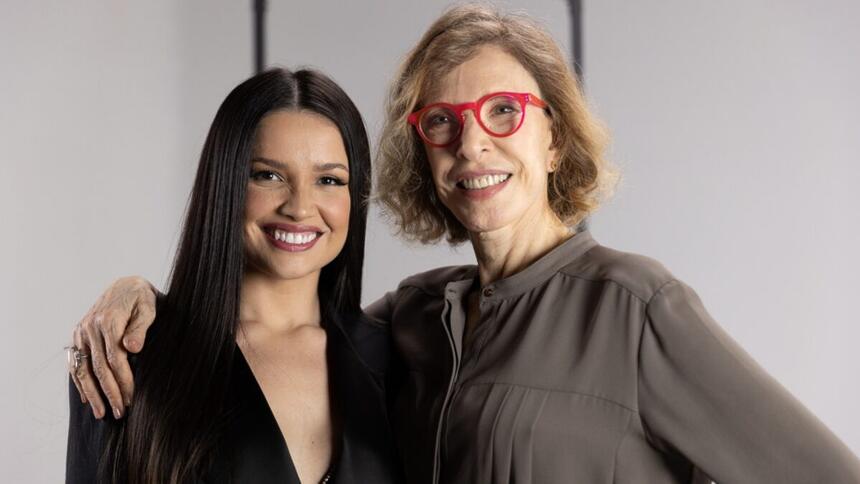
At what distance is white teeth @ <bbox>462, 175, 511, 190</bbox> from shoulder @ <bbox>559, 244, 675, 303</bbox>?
0.20 m

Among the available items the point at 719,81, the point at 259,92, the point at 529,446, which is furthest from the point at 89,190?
the point at 529,446

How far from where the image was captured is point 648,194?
3.49 m

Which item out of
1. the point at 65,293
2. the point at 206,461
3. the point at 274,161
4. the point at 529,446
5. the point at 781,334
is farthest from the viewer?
the point at 65,293

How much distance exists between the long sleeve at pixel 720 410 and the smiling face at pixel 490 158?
1.15ft

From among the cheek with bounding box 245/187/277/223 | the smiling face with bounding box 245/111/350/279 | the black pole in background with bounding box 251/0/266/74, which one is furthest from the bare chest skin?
the black pole in background with bounding box 251/0/266/74

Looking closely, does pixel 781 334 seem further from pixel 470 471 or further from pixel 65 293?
pixel 65 293

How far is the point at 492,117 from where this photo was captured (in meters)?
1.82

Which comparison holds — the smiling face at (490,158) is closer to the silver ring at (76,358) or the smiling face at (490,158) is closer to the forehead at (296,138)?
the forehead at (296,138)

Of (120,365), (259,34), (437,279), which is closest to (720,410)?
(437,279)

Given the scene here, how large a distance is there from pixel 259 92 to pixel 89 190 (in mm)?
1993

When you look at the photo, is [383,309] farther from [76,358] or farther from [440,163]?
[76,358]

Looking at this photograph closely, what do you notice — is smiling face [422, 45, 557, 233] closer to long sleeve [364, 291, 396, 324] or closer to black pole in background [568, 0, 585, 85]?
long sleeve [364, 291, 396, 324]

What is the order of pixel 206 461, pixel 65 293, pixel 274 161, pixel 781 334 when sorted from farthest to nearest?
pixel 65 293
pixel 781 334
pixel 274 161
pixel 206 461

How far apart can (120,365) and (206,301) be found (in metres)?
0.20
